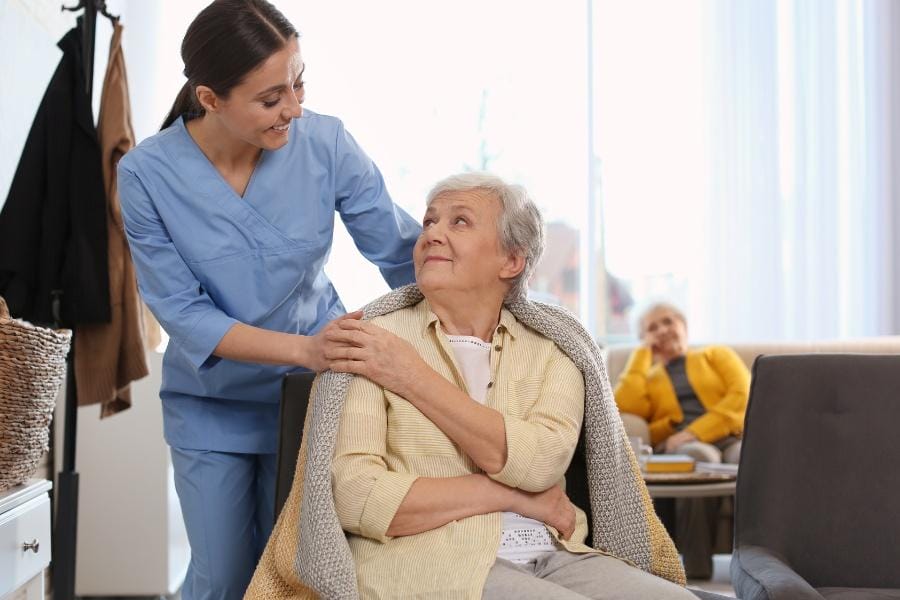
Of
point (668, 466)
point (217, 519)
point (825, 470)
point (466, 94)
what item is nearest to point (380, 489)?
point (217, 519)

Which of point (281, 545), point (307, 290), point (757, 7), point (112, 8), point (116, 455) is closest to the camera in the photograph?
point (281, 545)

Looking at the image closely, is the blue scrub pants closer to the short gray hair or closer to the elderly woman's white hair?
the elderly woman's white hair

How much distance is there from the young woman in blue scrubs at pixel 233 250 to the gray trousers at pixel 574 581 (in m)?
0.43

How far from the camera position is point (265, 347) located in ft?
5.49

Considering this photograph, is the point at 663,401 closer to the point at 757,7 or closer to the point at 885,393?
the point at 757,7

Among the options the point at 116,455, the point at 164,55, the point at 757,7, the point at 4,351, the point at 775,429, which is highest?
the point at 757,7

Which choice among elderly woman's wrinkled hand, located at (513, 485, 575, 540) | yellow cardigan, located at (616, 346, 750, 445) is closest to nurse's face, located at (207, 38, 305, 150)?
elderly woman's wrinkled hand, located at (513, 485, 575, 540)

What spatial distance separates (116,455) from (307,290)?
71.1 inches

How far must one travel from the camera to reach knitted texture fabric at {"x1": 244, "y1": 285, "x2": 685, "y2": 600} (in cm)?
152

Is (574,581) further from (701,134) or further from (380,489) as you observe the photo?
(701,134)

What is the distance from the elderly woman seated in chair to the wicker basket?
0.50m

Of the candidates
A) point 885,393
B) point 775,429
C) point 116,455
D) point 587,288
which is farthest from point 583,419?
point 587,288

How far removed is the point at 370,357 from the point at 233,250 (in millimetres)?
347

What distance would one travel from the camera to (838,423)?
1985mm
